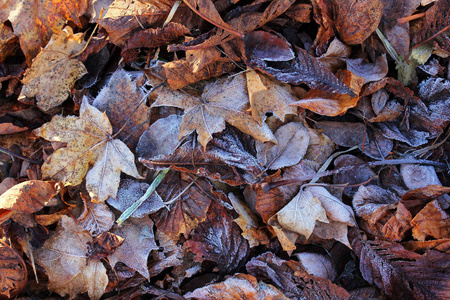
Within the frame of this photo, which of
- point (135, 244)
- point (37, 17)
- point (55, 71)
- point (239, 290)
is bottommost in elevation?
point (239, 290)

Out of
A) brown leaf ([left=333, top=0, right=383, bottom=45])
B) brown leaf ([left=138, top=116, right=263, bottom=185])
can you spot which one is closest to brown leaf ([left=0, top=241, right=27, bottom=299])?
brown leaf ([left=138, top=116, right=263, bottom=185])

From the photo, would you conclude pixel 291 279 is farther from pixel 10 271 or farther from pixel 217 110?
pixel 10 271


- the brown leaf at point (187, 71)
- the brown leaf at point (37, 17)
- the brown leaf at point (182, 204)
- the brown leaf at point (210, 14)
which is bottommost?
the brown leaf at point (182, 204)

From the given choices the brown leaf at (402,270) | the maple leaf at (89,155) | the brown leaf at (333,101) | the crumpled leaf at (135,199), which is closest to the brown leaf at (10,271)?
the maple leaf at (89,155)

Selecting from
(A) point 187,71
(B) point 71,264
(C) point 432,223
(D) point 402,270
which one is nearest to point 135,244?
(B) point 71,264

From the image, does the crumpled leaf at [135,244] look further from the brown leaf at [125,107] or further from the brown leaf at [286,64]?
the brown leaf at [286,64]

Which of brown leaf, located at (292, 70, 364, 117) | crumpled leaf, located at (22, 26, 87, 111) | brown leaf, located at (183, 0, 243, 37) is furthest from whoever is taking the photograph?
crumpled leaf, located at (22, 26, 87, 111)

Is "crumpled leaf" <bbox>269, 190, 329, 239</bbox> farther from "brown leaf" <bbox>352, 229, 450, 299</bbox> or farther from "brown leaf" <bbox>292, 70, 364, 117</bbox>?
A: "brown leaf" <bbox>292, 70, 364, 117</bbox>
